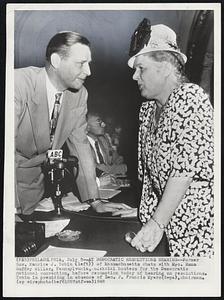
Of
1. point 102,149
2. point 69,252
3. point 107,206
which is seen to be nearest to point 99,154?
point 102,149

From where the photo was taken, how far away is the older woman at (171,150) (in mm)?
1041

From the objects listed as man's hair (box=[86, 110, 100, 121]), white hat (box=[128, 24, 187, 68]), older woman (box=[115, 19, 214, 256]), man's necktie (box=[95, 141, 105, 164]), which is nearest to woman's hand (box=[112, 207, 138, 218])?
older woman (box=[115, 19, 214, 256])

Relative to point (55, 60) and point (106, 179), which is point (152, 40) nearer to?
point (55, 60)

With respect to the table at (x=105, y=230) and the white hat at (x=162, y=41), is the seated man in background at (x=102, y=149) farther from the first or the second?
the white hat at (x=162, y=41)

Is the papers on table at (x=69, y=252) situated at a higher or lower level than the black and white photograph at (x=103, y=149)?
lower

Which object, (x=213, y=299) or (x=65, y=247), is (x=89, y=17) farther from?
(x=213, y=299)

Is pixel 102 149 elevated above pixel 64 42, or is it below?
below

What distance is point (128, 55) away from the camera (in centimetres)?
107

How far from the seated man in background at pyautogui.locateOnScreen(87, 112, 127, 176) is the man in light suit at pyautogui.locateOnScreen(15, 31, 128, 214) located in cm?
1

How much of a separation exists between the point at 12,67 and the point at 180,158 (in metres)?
0.42

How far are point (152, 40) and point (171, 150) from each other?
24 cm

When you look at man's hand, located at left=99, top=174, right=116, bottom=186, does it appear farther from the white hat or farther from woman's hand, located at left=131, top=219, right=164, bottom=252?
the white hat

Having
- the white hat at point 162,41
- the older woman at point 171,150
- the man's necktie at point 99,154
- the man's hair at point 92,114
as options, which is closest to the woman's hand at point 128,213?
the older woman at point 171,150

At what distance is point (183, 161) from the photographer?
1039mm
